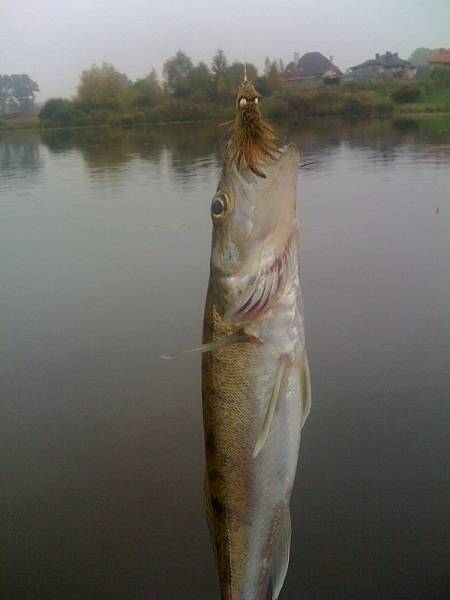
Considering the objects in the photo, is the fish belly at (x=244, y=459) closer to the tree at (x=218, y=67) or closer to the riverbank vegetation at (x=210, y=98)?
the riverbank vegetation at (x=210, y=98)

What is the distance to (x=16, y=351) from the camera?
6172 mm

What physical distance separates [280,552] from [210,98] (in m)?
3.85

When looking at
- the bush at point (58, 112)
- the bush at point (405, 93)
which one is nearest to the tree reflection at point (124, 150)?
the bush at point (58, 112)

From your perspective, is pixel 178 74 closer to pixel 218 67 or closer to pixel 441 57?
pixel 218 67

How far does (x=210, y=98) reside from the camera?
4.64 m

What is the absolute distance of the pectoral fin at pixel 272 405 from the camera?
4.37ft

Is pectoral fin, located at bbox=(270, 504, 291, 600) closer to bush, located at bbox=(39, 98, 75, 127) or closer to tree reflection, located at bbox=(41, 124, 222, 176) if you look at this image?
bush, located at bbox=(39, 98, 75, 127)

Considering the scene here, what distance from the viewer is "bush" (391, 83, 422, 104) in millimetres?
10000

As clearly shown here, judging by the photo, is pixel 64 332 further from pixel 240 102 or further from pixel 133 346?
pixel 240 102

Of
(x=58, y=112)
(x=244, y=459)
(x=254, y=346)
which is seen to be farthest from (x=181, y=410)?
(x=58, y=112)

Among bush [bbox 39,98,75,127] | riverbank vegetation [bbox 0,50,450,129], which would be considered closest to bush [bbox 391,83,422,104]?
riverbank vegetation [bbox 0,50,450,129]

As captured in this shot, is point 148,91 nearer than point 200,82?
No

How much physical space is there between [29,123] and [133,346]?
7465mm

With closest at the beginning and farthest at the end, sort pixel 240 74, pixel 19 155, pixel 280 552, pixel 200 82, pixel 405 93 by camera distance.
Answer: pixel 280 552
pixel 240 74
pixel 200 82
pixel 405 93
pixel 19 155
